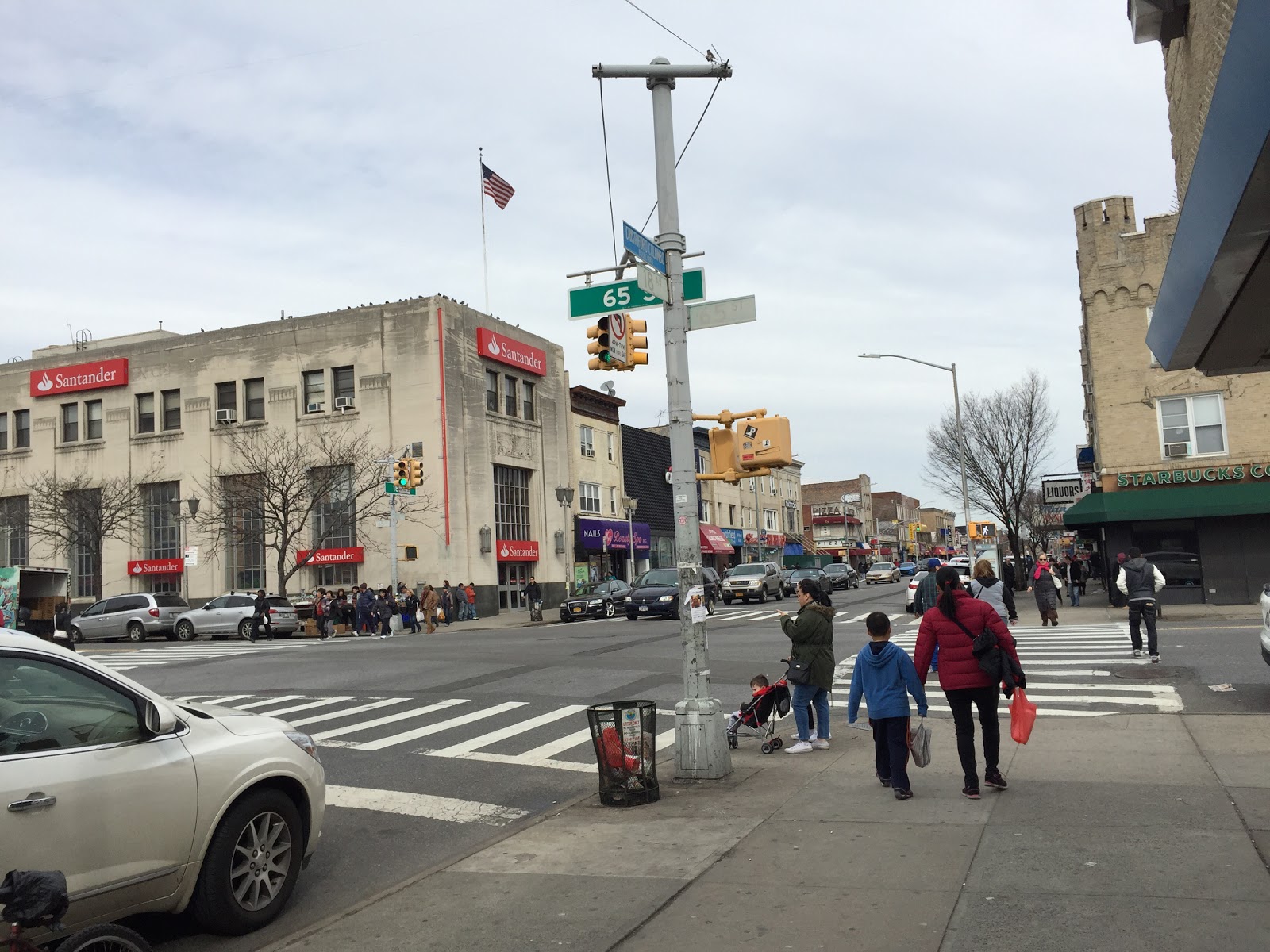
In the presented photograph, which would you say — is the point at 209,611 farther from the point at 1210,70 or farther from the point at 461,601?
the point at 1210,70

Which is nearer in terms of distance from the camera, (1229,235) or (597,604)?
(1229,235)

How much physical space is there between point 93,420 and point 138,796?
156 feet

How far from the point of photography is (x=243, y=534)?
42.4 meters

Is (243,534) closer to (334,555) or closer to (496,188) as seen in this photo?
(334,555)

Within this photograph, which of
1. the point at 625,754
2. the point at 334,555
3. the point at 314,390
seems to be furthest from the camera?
the point at 314,390

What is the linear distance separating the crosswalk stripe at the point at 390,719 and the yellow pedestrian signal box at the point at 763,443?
5723 mm

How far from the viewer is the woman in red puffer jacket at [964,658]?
7.66 metres

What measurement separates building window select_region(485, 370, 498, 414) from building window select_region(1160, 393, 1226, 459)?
25.0 meters

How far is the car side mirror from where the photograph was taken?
17.0ft

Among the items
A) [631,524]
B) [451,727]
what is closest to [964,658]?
[451,727]

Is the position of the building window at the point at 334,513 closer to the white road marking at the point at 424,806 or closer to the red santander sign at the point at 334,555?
the red santander sign at the point at 334,555

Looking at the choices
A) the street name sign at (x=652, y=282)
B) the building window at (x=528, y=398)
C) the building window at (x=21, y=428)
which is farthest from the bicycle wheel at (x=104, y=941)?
the building window at (x=21, y=428)

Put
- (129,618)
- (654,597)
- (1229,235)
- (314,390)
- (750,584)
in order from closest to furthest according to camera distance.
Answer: (1229,235)
(654,597)
(129,618)
(750,584)
(314,390)

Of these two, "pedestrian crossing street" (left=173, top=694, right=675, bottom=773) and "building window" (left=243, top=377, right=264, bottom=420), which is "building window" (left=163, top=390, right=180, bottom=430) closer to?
"building window" (left=243, top=377, right=264, bottom=420)
